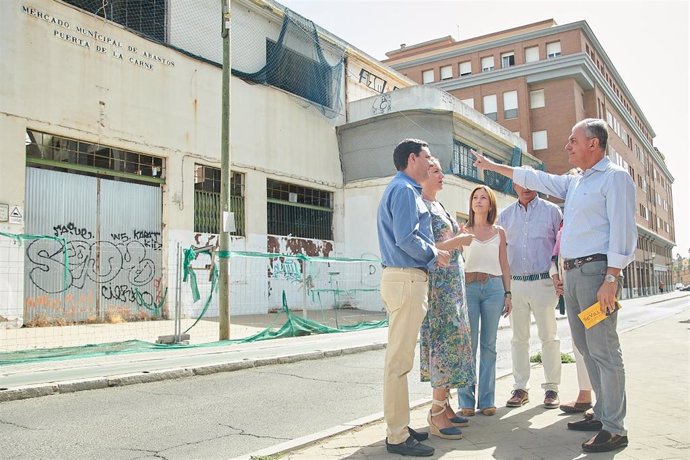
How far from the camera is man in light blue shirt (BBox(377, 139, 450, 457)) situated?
150 inches

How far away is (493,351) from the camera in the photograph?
4.93 metres

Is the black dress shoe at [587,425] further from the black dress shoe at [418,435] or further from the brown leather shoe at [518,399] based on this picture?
the black dress shoe at [418,435]

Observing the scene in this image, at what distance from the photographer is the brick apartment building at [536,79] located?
43906 mm

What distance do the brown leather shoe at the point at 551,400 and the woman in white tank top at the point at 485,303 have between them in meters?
0.50

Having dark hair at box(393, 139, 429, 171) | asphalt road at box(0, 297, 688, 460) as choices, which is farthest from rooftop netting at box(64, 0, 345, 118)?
dark hair at box(393, 139, 429, 171)

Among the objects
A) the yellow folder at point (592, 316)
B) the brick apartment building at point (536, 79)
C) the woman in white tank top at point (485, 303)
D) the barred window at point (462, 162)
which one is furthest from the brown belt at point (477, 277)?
the brick apartment building at point (536, 79)

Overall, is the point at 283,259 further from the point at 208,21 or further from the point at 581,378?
the point at 581,378

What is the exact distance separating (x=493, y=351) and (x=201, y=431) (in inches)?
102

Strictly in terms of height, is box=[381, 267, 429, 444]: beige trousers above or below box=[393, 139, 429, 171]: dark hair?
below

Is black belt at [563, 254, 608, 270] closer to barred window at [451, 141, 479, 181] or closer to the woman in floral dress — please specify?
the woman in floral dress

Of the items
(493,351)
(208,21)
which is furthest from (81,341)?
(208,21)

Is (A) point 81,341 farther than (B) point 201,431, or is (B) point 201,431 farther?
(A) point 81,341

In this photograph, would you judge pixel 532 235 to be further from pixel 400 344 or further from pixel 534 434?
pixel 400 344

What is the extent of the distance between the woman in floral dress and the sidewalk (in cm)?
18
